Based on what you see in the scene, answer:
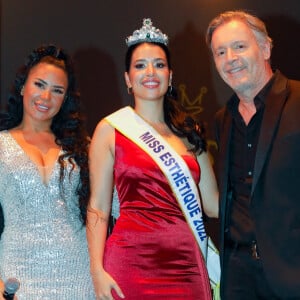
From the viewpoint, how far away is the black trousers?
1.95m

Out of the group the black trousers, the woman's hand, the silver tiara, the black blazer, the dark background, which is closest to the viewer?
the black blazer

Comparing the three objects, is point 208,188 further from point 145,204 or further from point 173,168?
point 145,204

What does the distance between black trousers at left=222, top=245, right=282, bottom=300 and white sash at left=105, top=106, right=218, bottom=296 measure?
29 cm

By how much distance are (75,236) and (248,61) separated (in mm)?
889

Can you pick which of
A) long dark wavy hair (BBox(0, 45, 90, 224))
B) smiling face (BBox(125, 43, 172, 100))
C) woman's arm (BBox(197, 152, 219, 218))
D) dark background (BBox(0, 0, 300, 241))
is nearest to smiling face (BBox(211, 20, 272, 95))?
smiling face (BBox(125, 43, 172, 100))

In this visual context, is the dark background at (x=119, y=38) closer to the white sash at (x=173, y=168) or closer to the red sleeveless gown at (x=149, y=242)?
the white sash at (x=173, y=168)

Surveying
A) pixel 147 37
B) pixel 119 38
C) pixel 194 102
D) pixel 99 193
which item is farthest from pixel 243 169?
pixel 119 38

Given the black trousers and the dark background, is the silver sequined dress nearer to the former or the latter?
the black trousers

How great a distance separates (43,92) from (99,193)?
461mm

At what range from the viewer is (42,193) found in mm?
2285

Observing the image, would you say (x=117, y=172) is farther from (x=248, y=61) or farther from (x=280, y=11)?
(x=280, y=11)

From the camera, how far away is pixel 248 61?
2045mm

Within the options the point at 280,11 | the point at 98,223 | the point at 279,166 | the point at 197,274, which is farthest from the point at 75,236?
the point at 280,11

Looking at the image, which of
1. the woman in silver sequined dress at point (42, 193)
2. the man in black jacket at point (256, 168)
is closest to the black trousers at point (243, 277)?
the man in black jacket at point (256, 168)
